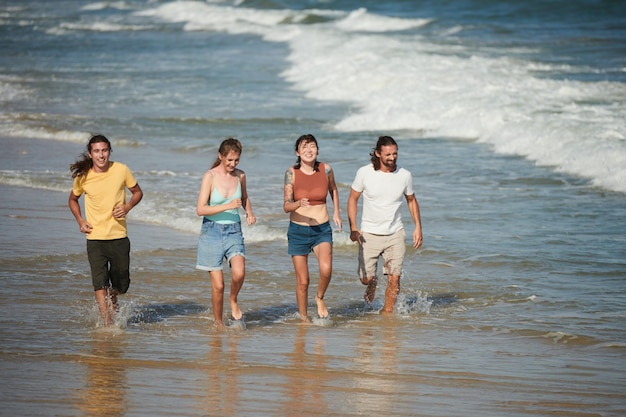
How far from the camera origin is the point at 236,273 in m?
7.74

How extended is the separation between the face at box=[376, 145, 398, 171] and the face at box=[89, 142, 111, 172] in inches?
83.1

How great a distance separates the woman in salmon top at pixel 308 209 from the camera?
26.0 feet

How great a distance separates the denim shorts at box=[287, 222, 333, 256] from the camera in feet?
26.3

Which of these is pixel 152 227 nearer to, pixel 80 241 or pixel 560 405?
pixel 80 241

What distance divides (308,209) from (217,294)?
3.13ft

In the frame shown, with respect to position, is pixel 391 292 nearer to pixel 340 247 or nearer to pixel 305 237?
pixel 305 237

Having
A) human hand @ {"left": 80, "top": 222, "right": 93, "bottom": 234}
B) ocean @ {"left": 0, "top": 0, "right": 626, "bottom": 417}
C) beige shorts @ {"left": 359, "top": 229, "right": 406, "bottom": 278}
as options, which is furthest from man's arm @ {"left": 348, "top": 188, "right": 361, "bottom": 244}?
human hand @ {"left": 80, "top": 222, "right": 93, "bottom": 234}

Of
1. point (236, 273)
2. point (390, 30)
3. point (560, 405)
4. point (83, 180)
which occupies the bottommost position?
point (560, 405)

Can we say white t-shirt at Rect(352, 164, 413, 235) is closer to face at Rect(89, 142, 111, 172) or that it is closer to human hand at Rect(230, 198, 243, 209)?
human hand at Rect(230, 198, 243, 209)

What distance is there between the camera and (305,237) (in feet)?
26.3

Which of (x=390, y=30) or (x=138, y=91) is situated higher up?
(x=390, y=30)

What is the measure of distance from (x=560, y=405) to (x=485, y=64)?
2262 cm

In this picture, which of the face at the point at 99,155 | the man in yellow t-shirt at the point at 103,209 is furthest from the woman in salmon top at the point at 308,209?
the face at the point at 99,155

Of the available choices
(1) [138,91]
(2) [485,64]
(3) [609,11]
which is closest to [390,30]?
(3) [609,11]
